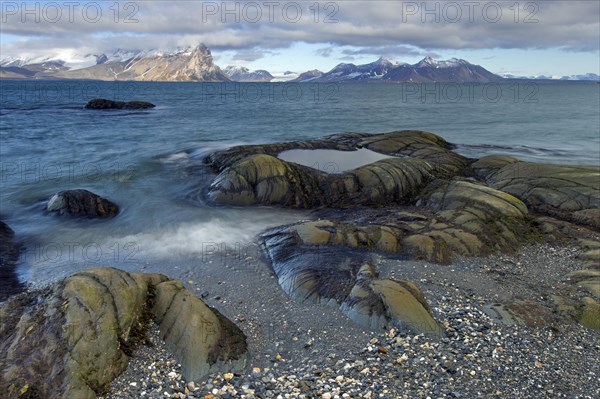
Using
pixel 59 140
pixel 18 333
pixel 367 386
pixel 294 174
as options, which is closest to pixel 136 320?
pixel 18 333

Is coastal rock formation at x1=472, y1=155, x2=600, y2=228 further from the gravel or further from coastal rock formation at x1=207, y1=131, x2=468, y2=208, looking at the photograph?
the gravel

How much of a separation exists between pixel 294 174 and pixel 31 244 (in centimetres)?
1075

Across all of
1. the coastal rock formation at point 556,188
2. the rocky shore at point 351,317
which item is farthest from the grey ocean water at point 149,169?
the coastal rock formation at point 556,188

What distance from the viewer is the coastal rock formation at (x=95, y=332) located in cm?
793

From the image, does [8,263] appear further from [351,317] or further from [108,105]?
[108,105]

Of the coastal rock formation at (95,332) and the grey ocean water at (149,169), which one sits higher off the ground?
the grey ocean water at (149,169)

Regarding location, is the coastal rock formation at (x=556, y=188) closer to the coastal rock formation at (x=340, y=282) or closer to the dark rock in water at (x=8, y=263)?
the coastal rock formation at (x=340, y=282)

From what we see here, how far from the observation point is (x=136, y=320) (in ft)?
31.2

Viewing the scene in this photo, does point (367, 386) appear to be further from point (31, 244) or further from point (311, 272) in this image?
point (31, 244)

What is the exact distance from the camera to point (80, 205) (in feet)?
62.9

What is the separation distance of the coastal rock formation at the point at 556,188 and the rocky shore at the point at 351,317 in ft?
1.32

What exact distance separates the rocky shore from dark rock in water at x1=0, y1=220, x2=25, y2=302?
3.12 metres

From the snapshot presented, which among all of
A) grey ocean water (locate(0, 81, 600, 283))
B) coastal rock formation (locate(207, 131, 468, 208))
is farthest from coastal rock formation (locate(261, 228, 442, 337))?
coastal rock formation (locate(207, 131, 468, 208))

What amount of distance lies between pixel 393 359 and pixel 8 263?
40.8 ft
